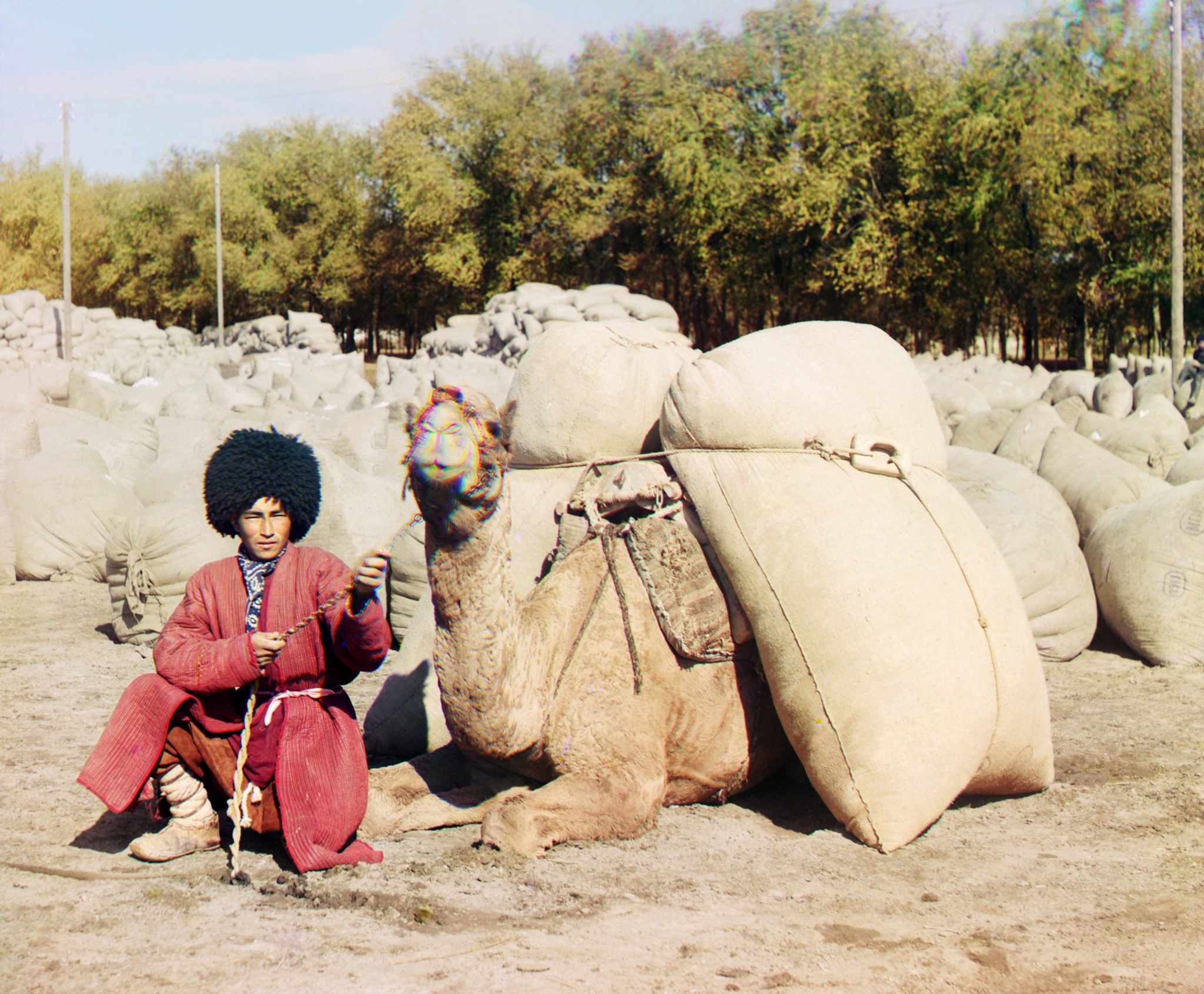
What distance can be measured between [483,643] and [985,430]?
23.6 ft

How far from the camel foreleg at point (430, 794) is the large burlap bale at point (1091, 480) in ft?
13.6

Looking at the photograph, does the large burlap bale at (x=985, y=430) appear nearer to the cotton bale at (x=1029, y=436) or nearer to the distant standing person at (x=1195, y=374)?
the cotton bale at (x=1029, y=436)

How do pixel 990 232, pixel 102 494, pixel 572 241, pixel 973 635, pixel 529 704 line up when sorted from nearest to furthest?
pixel 529 704 < pixel 973 635 < pixel 102 494 < pixel 990 232 < pixel 572 241

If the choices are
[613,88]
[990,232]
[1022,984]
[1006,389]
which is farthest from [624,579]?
[613,88]

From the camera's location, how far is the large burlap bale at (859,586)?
348 centimetres

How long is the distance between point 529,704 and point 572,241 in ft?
102

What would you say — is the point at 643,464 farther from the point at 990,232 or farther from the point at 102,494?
the point at 990,232

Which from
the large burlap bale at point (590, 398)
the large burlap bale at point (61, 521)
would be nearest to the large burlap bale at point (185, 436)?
the large burlap bale at point (61, 521)

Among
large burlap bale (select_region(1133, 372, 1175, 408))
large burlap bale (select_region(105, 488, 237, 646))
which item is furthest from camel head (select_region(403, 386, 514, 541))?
large burlap bale (select_region(1133, 372, 1175, 408))

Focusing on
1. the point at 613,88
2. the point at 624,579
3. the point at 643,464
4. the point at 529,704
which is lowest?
the point at 529,704

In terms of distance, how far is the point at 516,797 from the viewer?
134 inches

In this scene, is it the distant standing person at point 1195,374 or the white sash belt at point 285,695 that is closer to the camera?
the white sash belt at point 285,695

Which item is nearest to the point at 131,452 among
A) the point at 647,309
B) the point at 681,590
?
the point at 681,590

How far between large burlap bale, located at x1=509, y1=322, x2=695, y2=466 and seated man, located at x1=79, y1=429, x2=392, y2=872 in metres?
1.10
